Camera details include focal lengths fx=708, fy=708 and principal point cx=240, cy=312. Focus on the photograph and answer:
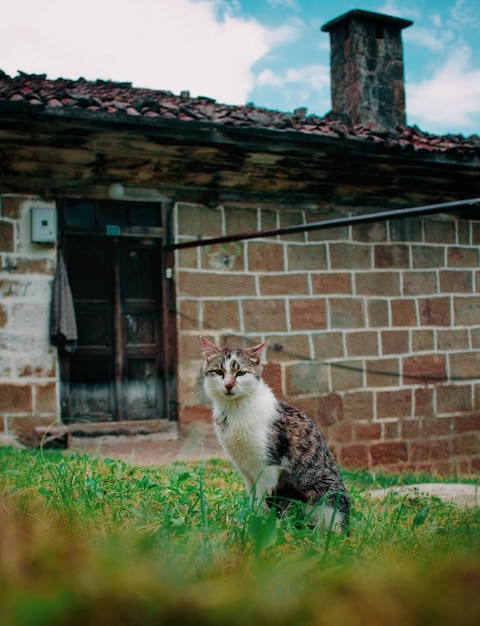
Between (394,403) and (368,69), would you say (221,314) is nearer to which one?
(394,403)

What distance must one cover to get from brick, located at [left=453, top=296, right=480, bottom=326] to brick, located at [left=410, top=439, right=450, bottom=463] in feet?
4.69

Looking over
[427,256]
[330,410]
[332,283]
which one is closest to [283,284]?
[332,283]

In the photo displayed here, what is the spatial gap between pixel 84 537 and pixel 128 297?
5.41 meters

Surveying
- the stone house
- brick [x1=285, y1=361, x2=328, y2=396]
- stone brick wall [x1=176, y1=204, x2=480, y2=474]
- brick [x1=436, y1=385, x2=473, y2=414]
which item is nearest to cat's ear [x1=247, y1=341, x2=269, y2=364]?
the stone house

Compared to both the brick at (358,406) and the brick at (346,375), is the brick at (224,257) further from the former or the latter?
the brick at (358,406)

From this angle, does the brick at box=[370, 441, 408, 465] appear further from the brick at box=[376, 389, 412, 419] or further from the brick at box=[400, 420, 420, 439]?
the brick at box=[376, 389, 412, 419]

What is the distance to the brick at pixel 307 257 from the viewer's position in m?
7.51

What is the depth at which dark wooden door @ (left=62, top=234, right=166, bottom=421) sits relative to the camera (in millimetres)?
6887

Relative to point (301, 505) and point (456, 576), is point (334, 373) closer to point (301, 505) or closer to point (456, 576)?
point (301, 505)

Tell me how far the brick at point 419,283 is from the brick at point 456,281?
0.12 m

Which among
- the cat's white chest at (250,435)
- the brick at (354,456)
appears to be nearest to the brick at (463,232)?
the brick at (354,456)

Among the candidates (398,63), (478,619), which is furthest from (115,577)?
(398,63)

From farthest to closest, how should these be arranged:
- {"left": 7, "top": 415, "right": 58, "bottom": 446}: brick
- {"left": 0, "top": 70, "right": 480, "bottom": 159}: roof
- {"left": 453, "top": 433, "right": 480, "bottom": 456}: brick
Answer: {"left": 453, "top": 433, "right": 480, "bottom": 456}: brick < {"left": 7, "top": 415, "right": 58, "bottom": 446}: brick < {"left": 0, "top": 70, "right": 480, "bottom": 159}: roof

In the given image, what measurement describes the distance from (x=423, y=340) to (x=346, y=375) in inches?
45.0
